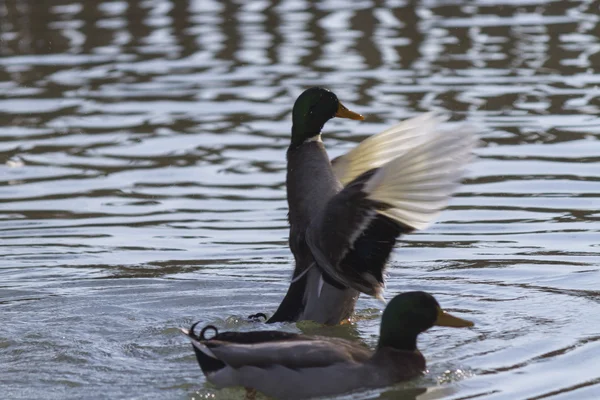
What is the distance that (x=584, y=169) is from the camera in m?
11.7

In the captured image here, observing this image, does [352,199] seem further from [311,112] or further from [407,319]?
[311,112]

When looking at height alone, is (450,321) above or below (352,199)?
below

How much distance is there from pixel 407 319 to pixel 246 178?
188 inches

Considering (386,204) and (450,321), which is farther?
(386,204)

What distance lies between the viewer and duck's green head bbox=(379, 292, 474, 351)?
23.8ft

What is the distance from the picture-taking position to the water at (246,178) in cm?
768

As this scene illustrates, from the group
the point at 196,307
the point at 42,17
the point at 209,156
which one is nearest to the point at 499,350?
the point at 196,307

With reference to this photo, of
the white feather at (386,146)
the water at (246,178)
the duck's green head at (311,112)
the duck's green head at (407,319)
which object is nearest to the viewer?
the duck's green head at (407,319)

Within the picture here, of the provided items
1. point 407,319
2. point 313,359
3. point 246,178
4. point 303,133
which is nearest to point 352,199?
point 407,319

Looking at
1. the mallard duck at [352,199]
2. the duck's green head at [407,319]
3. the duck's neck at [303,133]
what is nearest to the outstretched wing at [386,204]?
the mallard duck at [352,199]

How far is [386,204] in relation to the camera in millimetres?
7543

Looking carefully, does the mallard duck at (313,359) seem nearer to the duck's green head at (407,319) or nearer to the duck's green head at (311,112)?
the duck's green head at (407,319)

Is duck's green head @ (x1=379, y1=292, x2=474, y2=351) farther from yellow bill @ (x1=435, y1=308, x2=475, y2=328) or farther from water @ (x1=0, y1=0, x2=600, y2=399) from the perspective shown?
water @ (x1=0, y1=0, x2=600, y2=399)

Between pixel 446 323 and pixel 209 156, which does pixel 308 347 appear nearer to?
pixel 446 323
